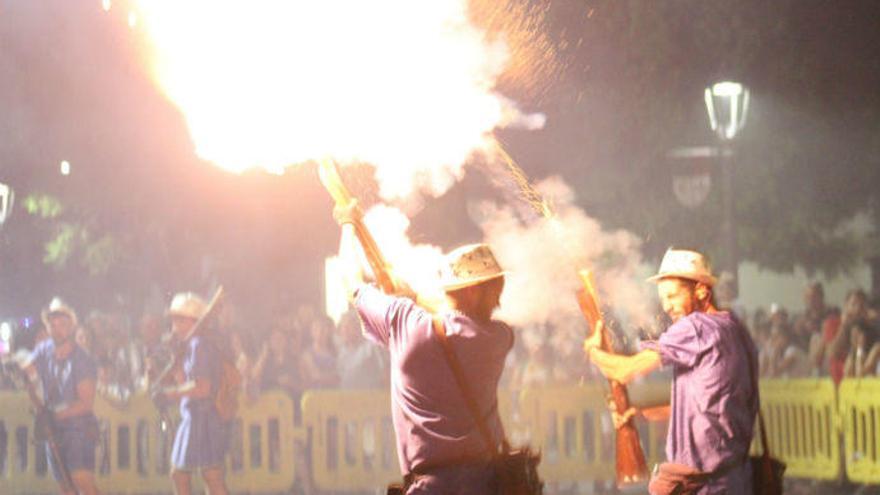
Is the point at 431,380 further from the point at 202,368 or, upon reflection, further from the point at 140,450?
the point at 140,450

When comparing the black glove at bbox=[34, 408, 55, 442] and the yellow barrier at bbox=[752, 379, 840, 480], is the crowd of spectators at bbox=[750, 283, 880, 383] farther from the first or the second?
the black glove at bbox=[34, 408, 55, 442]

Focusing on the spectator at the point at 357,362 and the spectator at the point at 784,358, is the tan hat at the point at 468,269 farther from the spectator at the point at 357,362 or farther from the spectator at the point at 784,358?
the spectator at the point at 784,358

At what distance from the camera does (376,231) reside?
27.9ft

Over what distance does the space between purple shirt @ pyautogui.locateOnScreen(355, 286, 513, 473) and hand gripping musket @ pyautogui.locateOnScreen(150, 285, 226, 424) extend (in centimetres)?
544

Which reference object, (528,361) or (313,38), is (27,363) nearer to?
(528,361)

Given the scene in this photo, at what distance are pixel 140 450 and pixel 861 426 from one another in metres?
5.81

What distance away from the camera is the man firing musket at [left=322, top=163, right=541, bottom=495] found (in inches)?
245

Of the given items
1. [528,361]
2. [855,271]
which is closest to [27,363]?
[528,361]

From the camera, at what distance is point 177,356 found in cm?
1189

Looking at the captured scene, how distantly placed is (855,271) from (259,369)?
39.5 ft

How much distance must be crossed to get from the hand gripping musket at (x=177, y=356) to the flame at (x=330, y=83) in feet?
8.40

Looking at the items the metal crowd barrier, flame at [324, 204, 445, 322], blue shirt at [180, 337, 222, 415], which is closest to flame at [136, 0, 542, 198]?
flame at [324, 204, 445, 322]

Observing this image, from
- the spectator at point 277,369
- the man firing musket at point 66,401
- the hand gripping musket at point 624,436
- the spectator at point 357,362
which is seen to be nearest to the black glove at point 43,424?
the man firing musket at point 66,401

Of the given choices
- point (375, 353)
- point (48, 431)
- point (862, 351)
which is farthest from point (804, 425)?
point (48, 431)
